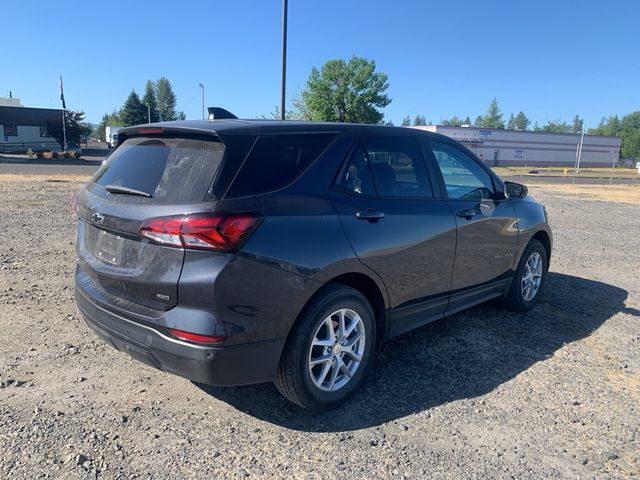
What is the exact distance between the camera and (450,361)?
13.2ft

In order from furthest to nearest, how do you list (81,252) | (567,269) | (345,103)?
(345,103) → (567,269) → (81,252)

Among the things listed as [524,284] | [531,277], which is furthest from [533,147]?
[524,284]

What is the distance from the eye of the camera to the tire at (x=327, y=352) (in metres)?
2.97

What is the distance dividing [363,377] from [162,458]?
1.39 meters

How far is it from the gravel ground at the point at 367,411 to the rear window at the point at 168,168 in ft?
4.52

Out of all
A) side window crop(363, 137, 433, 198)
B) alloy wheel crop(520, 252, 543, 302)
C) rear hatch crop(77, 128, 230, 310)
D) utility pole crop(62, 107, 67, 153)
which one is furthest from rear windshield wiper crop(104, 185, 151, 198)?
utility pole crop(62, 107, 67, 153)

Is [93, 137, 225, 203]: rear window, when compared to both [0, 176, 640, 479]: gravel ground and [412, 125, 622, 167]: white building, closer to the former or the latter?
[0, 176, 640, 479]: gravel ground

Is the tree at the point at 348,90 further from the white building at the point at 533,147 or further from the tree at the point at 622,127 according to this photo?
the tree at the point at 622,127

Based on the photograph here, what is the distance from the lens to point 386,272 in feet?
11.3

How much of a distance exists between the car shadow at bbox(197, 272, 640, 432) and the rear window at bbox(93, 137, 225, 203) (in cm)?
147

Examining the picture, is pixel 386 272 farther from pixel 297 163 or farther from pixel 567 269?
pixel 567 269

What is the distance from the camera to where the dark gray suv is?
104 inches

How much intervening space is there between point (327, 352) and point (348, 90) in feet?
222

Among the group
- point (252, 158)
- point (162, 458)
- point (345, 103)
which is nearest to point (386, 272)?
point (252, 158)
